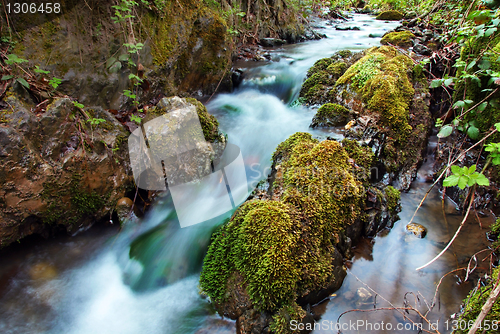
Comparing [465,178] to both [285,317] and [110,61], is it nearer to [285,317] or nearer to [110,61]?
[285,317]

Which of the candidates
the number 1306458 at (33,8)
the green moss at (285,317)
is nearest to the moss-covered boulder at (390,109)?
the green moss at (285,317)

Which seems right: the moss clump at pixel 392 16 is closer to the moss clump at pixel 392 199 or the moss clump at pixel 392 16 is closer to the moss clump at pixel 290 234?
the moss clump at pixel 392 199

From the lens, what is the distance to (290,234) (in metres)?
2.40

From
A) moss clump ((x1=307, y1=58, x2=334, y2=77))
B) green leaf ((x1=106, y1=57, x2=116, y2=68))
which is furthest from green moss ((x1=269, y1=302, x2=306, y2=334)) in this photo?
moss clump ((x1=307, y1=58, x2=334, y2=77))

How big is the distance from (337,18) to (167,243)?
1706 centimetres

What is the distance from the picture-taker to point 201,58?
616 centimetres

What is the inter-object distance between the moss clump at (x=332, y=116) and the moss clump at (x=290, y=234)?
1.36m

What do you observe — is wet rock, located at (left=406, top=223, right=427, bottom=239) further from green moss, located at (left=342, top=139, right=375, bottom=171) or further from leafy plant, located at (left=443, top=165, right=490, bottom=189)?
leafy plant, located at (left=443, top=165, right=490, bottom=189)

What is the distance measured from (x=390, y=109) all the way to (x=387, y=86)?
438 millimetres

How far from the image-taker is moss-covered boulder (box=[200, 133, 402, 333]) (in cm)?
224

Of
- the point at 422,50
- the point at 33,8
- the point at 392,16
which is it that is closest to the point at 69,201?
the point at 33,8

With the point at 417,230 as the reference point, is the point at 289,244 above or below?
above

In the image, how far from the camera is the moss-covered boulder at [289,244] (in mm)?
2240

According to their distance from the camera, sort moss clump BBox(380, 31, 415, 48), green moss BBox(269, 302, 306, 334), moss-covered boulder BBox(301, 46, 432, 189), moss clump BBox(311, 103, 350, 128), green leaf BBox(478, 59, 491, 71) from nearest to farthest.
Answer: green moss BBox(269, 302, 306, 334), green leaf BBox(478, 59, 491, 71), moss-covered boulder BBox(301, 46, 432, 189), moss clump BBox(311, 103, 350, 128), moss clump BBox(380, 31, 415, 48)
